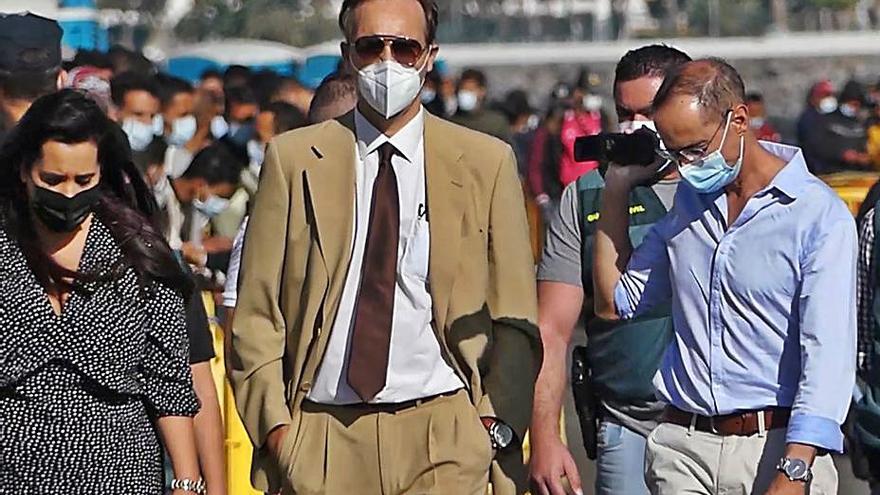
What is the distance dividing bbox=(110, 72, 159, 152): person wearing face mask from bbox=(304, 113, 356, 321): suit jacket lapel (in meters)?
5.42

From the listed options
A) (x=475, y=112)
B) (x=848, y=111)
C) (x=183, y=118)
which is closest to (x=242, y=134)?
(x=183, y=118)

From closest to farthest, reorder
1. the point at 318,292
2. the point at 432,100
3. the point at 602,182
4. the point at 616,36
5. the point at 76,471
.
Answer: the point at 76,471 → the point at 318,292 → the point at 602,182 → the point at 432,100 → the point at 616,36

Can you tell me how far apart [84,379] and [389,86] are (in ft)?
3.49

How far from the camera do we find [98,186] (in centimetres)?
480

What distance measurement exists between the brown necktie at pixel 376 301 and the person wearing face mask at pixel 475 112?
29.8ft

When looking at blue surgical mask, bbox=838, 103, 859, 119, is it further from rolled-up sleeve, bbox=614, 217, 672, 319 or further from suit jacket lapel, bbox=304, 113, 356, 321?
suit jacket lapel, bbox=304, 113, 356, 321

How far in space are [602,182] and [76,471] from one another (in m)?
2.05

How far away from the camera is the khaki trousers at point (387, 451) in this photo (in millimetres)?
4941

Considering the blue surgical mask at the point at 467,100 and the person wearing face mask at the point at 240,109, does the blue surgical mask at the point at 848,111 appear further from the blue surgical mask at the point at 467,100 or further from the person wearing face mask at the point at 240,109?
the person wearing face mask at the point at 240,109

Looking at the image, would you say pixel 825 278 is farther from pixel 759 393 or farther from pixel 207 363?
pixel 207 363

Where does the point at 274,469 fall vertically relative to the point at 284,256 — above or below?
below

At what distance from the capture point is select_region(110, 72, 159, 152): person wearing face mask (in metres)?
10.5

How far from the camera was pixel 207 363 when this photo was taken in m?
5.40

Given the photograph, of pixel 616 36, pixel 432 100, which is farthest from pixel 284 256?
pixel 616 36
